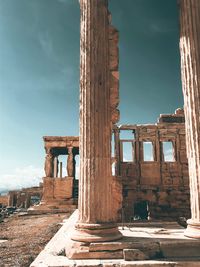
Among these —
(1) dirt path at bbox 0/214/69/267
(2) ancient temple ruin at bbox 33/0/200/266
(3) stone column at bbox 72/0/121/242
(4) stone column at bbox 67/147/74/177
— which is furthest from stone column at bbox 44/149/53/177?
(3) stone column at bbox 72/0/121/242

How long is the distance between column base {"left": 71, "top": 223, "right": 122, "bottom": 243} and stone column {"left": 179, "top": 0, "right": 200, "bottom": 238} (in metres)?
1.69

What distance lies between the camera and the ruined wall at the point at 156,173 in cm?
2558

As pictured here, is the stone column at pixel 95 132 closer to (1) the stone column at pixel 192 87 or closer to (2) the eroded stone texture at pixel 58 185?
(1) the stone column at pixel 192 87

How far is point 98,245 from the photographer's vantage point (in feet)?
19.6

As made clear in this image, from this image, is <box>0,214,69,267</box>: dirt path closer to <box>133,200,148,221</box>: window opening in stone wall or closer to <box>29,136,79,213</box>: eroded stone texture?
<box>29,136,79,213</box>: eroded stone texture

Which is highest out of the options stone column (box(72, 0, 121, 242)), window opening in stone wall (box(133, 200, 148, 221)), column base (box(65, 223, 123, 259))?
stone column (box(72, 0, 121, 242))

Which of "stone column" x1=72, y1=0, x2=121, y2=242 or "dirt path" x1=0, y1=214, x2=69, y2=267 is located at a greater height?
"stone column" x1=72, y1=0, x2=121, y2=242

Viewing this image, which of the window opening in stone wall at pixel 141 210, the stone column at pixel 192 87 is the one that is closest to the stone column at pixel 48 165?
the window opening in stone wall at pixel 141 210

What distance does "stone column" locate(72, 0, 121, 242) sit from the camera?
638 cm

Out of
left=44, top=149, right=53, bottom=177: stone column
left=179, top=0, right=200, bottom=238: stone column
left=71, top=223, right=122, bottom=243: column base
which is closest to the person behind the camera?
left=71, top=223, right=122, bottom=243: column base

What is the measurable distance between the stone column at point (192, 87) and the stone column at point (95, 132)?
186 cm


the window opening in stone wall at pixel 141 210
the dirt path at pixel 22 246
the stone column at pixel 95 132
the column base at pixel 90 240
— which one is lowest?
the window opening in stone wall at pixel 141 210

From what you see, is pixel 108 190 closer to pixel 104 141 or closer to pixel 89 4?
pixel 104 141

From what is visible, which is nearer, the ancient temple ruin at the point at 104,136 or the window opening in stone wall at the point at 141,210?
the ancient temple ruin at the point at 104,136
